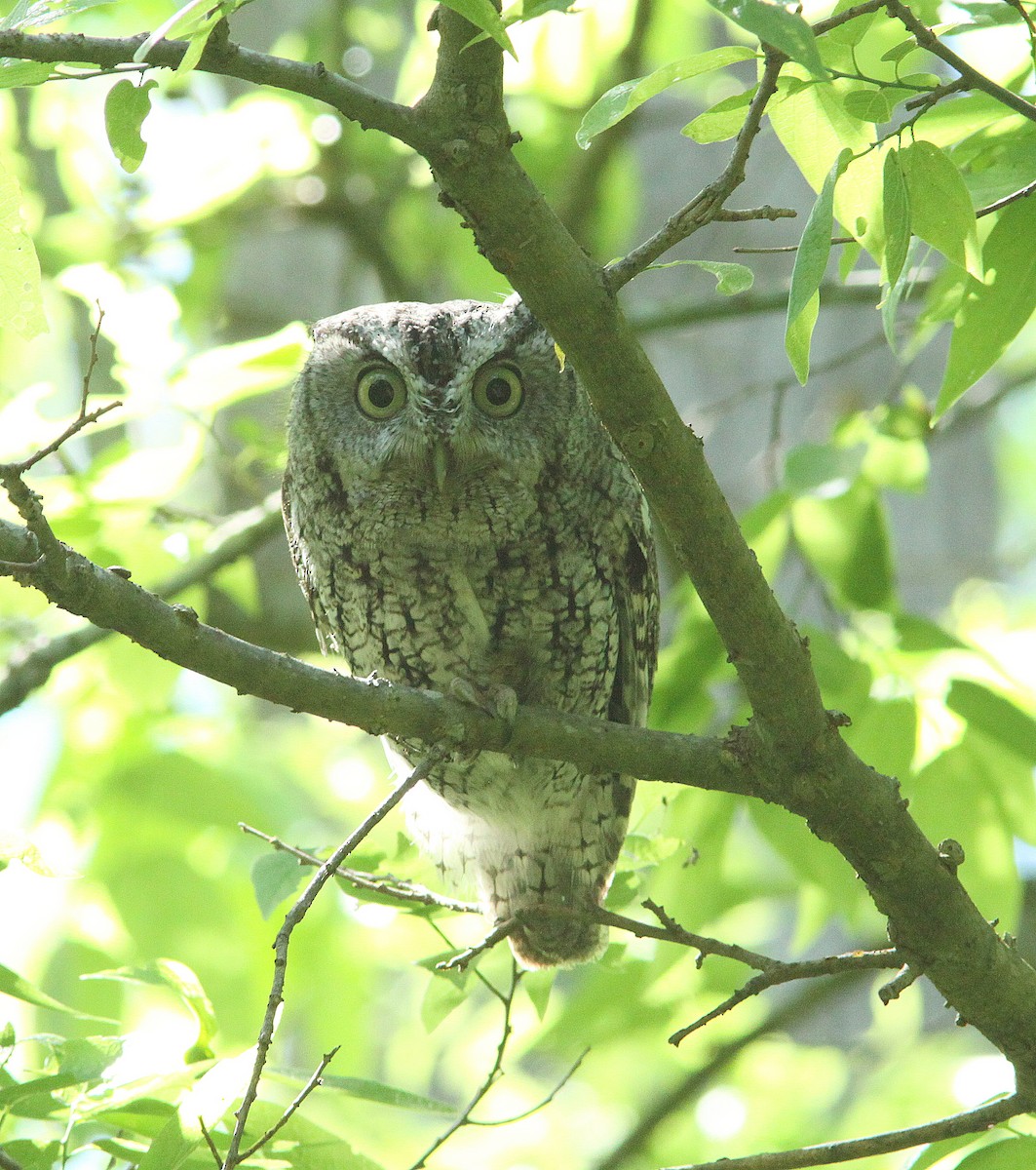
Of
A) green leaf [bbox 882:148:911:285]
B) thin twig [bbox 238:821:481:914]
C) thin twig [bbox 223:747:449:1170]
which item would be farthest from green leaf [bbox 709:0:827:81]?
thin twig [bbox 238:821:481:914]

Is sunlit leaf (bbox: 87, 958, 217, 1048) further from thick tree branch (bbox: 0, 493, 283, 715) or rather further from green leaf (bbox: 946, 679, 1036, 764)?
green leaf (bbox: 946, 679, 1036, 764)

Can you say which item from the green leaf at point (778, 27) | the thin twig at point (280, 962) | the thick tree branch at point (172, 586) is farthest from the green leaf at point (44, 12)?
the thick tree branch at point (172, 586)

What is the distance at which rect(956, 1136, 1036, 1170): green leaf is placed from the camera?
1752 millimetres

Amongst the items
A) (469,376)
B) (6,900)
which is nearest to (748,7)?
(469,376)

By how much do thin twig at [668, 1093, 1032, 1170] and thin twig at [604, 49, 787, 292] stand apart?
1300 mm

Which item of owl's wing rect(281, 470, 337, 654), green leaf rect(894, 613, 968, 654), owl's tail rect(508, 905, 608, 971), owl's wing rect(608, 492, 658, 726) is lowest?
owl's tail rect(508, 905, 608, 971)

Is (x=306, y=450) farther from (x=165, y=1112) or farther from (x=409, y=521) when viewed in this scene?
(x=165, y=1112)

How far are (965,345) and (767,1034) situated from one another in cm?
324

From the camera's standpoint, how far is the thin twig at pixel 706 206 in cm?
144

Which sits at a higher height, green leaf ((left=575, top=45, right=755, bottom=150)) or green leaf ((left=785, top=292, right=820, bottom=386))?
green leaf ((left=575, top=45, right=755, bottom=150))

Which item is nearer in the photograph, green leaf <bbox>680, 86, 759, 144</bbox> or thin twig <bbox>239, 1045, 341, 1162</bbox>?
green leaf <bbox>680, 86, 759, 144</bbox>

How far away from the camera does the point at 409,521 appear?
274cm

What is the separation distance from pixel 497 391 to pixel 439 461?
0.27 metres

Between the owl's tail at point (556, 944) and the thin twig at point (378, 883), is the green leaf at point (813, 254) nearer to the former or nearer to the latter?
the thin twig at point (378, 883)
